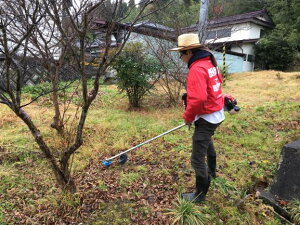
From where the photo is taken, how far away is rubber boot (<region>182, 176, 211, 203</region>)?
2740 millimetres

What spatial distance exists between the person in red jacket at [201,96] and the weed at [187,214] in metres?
0.27

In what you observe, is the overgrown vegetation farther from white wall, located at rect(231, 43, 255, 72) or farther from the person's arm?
white wall, located at rect(231, 43, 255, 72)

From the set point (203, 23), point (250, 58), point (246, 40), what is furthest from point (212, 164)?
point (250, 58)

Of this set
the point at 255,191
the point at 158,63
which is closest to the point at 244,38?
the point at 158,63

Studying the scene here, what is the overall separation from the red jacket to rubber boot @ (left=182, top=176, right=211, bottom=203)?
731 mm

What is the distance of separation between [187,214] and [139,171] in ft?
3.94

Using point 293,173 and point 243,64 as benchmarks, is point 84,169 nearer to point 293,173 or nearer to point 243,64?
point 293,173

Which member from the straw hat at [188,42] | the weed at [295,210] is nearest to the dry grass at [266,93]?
the weed at [295,210]

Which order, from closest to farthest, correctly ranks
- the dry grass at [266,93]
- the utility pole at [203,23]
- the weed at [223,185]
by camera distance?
the weed at [223,185]
the utility pole at [203,23]
the dry grass at [266,93]

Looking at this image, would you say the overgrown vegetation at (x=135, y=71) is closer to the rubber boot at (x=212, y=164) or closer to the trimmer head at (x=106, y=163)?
the trimmer head at (x=106, y=163)

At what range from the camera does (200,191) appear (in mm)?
2822

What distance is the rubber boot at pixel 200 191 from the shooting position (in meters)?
2.74

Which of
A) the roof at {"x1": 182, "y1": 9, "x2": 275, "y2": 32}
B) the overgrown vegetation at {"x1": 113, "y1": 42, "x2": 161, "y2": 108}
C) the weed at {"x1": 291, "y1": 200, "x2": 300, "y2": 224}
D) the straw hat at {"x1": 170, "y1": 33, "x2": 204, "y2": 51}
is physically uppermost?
the roof at {"x1": 182, "y1": 9, "x2": 275, "y2": 32}

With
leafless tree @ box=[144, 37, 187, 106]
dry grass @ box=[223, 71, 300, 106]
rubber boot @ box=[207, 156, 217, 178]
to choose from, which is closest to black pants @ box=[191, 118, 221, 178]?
rubber boot @ box=[207, 156, 217, 178]
